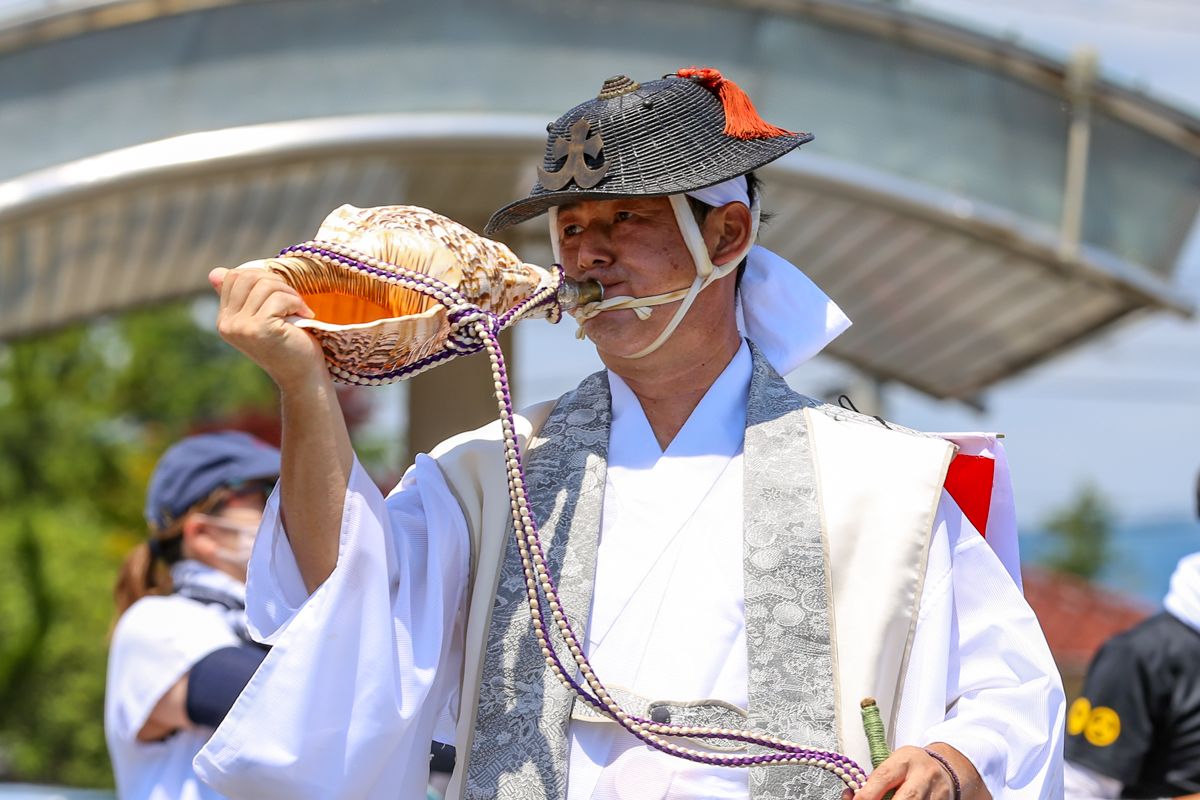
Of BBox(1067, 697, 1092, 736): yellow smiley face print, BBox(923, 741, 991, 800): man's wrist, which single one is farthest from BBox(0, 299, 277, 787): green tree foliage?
BBox(923, 741, 991, 800): man's wrist

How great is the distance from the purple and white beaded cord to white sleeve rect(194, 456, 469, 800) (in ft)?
0.47

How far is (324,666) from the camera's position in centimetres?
208

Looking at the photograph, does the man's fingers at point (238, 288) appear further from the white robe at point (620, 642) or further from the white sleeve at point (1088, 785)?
the white sleeve at point (1088, 785)

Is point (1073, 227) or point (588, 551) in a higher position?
point (1073, 227)

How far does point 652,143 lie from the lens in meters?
2.35

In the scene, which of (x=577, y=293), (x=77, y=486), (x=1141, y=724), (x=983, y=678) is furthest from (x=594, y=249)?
(x=77, y=486)

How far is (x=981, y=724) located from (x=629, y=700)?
1.63 feet

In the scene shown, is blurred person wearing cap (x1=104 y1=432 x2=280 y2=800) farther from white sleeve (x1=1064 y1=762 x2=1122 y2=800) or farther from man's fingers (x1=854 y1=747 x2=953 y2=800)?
white sleeve (x1=1064 y1=762 x2=1122 y2=800)

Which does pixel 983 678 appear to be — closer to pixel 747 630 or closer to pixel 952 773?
pixel 952 773

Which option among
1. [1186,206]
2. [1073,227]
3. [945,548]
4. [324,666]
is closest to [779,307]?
[945,548]

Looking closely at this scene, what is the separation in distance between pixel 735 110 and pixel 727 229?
187mm

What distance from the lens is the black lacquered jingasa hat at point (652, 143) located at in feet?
7.59

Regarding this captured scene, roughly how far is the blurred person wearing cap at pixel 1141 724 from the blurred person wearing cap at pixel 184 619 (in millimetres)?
1918

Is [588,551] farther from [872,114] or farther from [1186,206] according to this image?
[1186,206]
